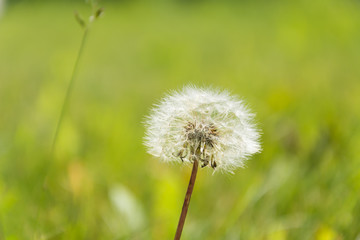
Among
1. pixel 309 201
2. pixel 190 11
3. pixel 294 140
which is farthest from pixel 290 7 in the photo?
pixel 309 201

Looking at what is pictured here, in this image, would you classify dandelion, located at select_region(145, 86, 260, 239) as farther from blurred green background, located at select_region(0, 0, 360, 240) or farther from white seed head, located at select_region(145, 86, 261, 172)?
blurred green background, located at select_region(0, 0, 360, 240)

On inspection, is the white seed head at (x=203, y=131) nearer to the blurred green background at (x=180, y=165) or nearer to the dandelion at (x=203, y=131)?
the dandelion at (x=203, y=131)

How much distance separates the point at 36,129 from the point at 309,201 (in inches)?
66.6

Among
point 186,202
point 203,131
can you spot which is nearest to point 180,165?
point 203,131

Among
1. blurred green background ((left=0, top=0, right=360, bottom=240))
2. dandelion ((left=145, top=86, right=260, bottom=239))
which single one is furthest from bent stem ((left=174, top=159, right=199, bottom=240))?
blurred green background ((left=0, top=0, right=360, bottom=240))

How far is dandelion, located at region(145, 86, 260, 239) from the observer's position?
1194 mm

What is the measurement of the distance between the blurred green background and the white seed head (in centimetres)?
45

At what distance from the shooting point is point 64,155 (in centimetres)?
283

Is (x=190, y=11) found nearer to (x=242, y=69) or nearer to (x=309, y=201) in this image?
(x=242, y=69)

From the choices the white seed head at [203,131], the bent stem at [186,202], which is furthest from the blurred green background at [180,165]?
the bent stem at [186,202]

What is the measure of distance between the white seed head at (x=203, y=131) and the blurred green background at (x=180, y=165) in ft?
1.49

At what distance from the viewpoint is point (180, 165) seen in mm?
2807

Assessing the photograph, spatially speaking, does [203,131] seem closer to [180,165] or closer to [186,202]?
[186,202]

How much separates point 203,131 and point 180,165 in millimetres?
1599
